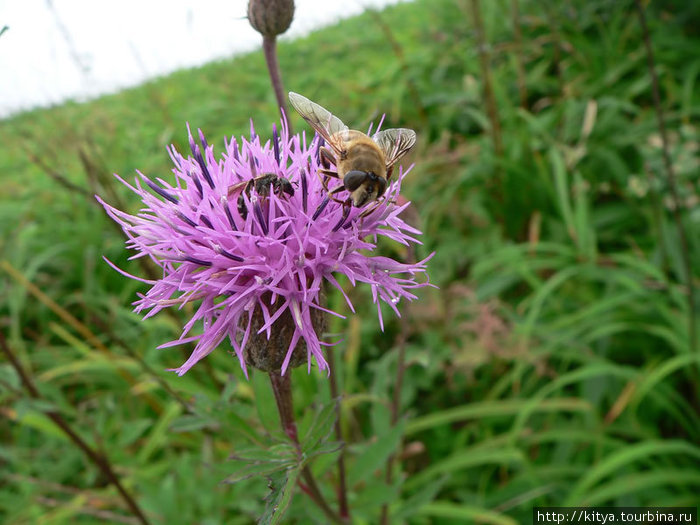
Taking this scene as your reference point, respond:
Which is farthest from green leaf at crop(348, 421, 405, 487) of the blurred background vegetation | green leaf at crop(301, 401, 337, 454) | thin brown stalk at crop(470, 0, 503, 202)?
thin brown stalk at crop(470, 0, 503, 202)

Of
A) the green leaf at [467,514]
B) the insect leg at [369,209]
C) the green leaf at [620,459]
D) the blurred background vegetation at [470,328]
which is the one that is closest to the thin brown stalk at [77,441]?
the blurred background vegetation at [470,328]

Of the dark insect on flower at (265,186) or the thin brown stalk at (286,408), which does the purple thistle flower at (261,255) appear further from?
the thin brown stalk at (286,408)

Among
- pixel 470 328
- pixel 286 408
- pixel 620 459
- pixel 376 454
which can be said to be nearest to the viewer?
pixel 286 408

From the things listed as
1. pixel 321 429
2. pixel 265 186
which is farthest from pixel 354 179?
pixel 321 429

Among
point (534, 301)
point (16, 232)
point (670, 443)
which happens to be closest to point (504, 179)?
point (534, 301)

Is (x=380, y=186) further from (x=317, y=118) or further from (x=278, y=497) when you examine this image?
(x=278, y=497)

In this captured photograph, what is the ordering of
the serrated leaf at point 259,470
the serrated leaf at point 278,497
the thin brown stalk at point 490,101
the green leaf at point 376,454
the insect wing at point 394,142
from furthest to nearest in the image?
the thin brown stalk at point 490,101
the green leaf at point 376,454
the insect wing at point 394,142
the serrated leaf at point 259,470
the serrated leaf at point 278,497

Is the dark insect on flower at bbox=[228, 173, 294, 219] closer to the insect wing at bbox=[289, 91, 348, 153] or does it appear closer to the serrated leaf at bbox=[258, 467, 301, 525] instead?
the insect wing at bbox=[289, 91, 348, 153]
